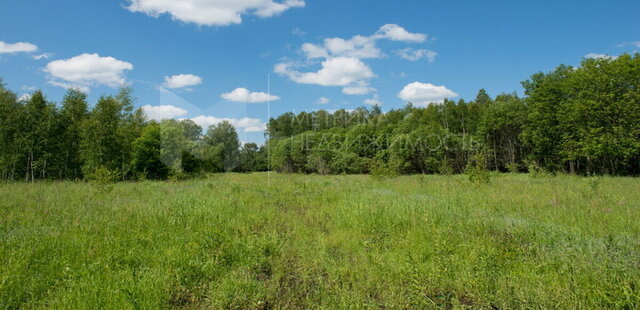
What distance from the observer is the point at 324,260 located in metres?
5.05

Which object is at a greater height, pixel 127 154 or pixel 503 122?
pixel 503 122

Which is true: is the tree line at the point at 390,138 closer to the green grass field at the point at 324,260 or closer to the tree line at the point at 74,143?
the tree line at the point at 74,143

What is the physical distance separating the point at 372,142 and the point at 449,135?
488 inches

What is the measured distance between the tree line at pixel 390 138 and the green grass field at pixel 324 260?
30.0 feet

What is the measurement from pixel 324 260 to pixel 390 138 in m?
45.3

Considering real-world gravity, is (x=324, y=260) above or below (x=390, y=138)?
below

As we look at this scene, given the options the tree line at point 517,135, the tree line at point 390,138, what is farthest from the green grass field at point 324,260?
the tree line at point 517,135

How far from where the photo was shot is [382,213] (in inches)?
320

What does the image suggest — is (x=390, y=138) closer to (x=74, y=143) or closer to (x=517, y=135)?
(x=517, y=135)

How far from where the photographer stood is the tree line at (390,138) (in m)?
23.0

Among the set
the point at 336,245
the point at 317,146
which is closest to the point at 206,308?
the point at 336,245

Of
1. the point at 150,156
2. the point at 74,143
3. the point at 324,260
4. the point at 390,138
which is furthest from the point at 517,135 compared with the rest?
the point at 74,143

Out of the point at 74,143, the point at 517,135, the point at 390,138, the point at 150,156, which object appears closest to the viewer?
the point at 74,143

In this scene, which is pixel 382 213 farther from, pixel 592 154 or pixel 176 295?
pixel 592 154
